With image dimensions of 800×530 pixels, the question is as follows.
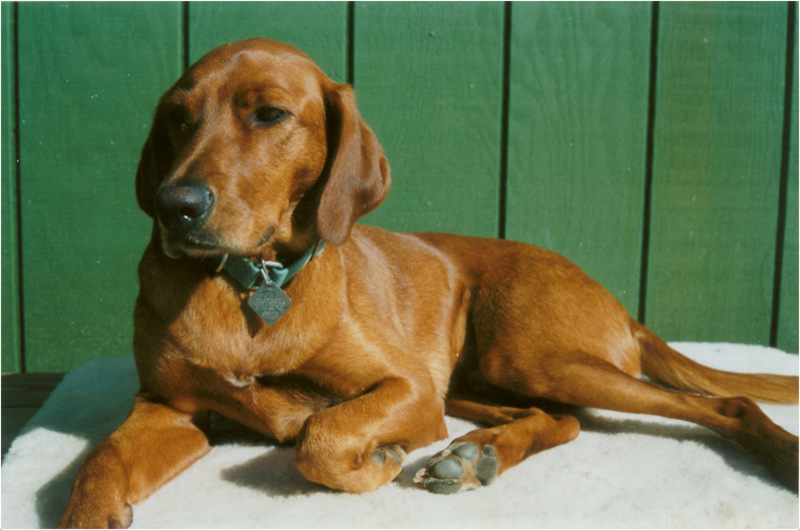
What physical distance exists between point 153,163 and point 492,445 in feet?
4.89

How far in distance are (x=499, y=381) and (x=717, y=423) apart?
783mm

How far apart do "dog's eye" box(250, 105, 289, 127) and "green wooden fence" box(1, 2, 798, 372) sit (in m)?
1.40

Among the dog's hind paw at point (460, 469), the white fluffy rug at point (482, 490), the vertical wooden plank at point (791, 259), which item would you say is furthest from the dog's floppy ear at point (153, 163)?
the vertical wooden plank at point (791, 259)

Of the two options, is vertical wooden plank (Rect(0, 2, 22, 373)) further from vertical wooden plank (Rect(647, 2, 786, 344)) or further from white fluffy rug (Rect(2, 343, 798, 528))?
vertical wooden plank (Rect(647, 2, 786, 344))

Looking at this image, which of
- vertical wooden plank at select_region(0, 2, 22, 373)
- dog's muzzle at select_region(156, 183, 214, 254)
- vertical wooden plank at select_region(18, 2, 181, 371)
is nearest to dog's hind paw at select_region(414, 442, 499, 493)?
dog's muzzle at select_region(156, 183, 214, 254)

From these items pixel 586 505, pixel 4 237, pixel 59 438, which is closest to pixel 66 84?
pixel 4 237

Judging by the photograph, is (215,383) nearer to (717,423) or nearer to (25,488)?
(25,488)

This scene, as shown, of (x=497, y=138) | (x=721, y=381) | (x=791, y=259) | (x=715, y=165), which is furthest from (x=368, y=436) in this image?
(x=791, y=259)

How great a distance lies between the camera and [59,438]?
2.30m

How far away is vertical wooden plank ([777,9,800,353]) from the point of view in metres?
3.54

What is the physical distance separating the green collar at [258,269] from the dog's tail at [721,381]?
1574 millimetres

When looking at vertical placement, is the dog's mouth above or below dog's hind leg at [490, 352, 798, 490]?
above

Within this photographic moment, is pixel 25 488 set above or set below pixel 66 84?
below

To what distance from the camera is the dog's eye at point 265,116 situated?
202 cm
